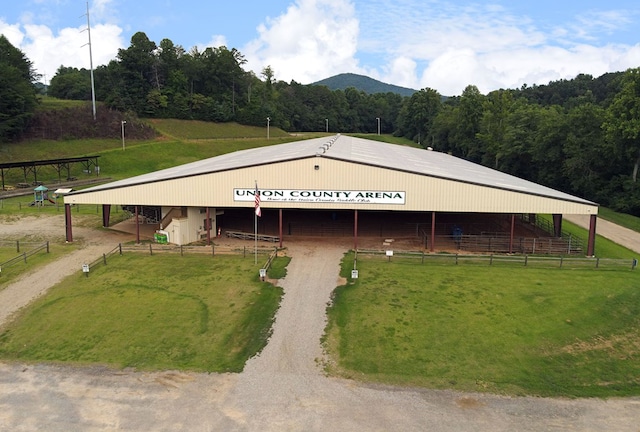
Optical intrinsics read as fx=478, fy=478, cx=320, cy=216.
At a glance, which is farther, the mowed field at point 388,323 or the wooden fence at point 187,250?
the wooden fence at point 187,250

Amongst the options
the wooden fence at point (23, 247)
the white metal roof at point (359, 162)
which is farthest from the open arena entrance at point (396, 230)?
the wooden fence at point (23, 247)

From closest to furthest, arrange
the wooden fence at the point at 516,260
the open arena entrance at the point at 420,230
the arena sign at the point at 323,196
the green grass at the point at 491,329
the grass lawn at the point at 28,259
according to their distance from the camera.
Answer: the green grass at the point at 491,329, the grass lawn at the point at 28,259, the wooden fence at the point at 516,260, the arena sign at the point at 323,196, the open arena entrance at the point at 420,230

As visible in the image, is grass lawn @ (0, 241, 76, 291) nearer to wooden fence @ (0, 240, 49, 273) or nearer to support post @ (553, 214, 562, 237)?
wooden fence @ (0, 240, 49, 273)

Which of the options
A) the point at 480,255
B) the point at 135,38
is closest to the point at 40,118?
the point at 135,38

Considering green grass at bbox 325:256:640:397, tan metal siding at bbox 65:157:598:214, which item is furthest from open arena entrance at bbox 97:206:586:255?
green grass at bbox 325:256:640:397

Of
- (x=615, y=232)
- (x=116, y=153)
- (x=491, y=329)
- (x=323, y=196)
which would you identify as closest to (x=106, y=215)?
(x=323, y=196)

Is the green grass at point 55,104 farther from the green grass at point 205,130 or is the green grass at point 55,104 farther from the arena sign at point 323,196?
the arena sign at point 323,196

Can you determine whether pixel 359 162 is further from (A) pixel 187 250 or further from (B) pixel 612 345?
(B) pixel 612 345

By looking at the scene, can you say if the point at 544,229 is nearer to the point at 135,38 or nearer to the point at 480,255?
the point at 480,255
